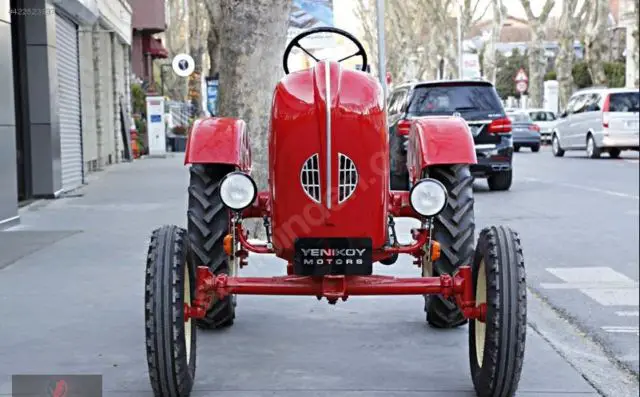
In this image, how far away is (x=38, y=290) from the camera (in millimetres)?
7566

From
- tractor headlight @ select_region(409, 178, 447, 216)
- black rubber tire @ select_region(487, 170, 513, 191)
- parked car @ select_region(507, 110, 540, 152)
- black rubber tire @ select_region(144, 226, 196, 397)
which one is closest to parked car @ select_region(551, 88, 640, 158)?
parked car @ select_region(507, 110, 540, 152)

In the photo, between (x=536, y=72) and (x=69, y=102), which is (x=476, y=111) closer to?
(x=69, y=102)

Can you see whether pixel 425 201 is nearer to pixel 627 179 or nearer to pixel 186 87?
pixel 627 179

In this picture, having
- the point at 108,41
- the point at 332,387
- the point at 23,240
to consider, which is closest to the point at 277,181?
the point at 332,387

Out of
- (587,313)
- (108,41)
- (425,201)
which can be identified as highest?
(108,41)

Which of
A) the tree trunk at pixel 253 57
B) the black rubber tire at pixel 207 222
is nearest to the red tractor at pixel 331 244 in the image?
the black rubber tire at pixel 207 222

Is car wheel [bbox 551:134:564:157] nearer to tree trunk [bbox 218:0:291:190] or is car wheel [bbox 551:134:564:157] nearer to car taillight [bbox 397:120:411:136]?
car taillight [bbox 397:120:411:136]

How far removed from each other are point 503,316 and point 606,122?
75.3 ft

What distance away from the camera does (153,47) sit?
39.1 metres

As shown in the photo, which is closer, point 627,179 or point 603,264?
point 603,264

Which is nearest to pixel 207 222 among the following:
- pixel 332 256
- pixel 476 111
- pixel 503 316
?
pixel 332 256

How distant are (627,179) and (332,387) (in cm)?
1527

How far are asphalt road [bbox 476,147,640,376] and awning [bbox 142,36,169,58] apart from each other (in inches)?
824

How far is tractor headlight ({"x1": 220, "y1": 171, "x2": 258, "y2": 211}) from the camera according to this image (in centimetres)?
495
